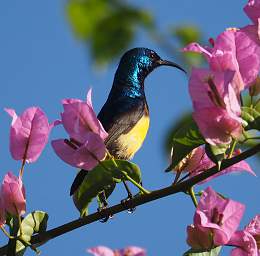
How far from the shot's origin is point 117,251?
57.9 inches

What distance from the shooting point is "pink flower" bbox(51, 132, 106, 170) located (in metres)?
1.80

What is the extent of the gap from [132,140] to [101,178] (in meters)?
2.59

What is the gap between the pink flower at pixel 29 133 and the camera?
1893 mm

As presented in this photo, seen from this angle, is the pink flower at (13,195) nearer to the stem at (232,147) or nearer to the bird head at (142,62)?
the stem at (232,147)

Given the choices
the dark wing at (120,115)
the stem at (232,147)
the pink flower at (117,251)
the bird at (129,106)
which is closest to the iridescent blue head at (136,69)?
the bird at (129,106)

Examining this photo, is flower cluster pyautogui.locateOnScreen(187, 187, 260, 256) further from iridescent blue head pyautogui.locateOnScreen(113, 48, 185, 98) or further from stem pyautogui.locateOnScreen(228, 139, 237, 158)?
iridescent blue head pyautogui.locateOnScreen(113, 48, 185, 98)

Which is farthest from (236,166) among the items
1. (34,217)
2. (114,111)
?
(114,111)

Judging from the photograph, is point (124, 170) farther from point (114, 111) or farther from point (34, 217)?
point (114, 111)

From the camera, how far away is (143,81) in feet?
18.1

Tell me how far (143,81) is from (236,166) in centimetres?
360

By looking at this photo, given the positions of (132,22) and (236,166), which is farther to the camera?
(132,22)

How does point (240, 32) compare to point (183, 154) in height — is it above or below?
above

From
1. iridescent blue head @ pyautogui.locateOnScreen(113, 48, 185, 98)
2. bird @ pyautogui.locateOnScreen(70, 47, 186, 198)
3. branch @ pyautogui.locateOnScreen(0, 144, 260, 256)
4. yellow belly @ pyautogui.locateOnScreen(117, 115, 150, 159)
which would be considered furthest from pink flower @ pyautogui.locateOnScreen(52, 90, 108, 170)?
iridescent blue head @ pyautogui.locateOnScreen(113, 48, 185, 98)

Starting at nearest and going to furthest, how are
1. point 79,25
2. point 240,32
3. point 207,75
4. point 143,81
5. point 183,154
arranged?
point 207,75 < point 240,32 < point 183,154 < point 79,25 < point 143,81
